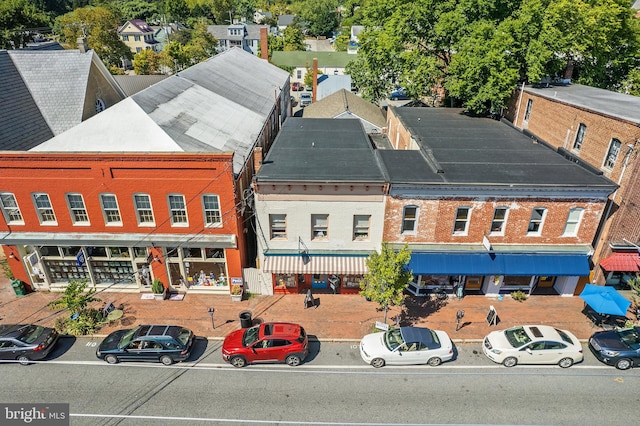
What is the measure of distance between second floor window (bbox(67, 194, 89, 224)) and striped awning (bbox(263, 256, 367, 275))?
11.2 m

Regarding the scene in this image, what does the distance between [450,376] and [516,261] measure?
27.4 ft

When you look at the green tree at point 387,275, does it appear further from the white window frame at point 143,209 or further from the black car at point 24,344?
the black car at point 24,344

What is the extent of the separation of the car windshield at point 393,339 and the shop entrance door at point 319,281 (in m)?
6.02

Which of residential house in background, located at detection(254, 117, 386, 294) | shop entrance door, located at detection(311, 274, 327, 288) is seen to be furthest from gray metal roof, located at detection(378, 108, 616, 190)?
shop entrance door, located at detection(311, 274, 327, 288)

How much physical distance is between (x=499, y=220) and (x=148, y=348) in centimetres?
2058

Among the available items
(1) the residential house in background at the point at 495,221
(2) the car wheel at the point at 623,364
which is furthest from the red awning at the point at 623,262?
(2) the car wheel at the point at 623,364

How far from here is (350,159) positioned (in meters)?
24.9

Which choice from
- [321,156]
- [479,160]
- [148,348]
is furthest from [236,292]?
[479,160]

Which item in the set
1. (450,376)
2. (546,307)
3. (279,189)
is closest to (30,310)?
(279,189)

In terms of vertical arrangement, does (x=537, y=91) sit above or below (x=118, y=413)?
above

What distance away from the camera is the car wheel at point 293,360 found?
62.5 feet

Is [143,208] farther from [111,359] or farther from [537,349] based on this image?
[537,349]

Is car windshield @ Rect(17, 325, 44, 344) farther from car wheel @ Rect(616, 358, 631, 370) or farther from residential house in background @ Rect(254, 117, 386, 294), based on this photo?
car wheel @ Rect(616, 358, 631, 370)

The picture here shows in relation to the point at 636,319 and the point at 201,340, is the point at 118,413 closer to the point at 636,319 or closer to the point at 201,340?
the point at 201,340
